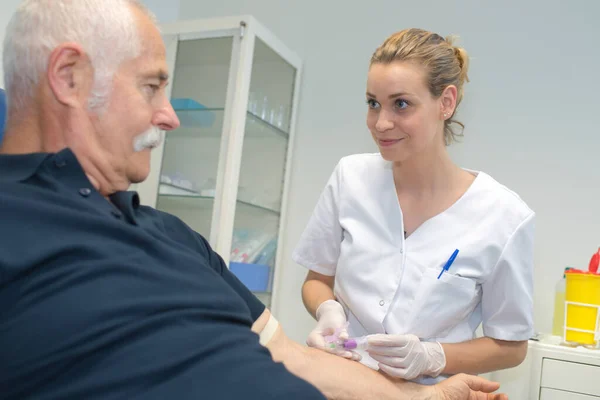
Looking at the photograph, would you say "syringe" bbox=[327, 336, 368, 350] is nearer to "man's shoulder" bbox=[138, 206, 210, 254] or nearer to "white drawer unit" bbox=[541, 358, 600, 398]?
"man's shoulder" bbox=[138, 206, 210, 254]

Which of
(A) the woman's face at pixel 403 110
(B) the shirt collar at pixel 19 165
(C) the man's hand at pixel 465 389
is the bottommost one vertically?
(C) the man's hand at pixel 465 389

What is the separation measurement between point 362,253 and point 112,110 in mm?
859

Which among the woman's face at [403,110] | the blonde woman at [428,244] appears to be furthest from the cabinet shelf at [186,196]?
the woman's face at [403,110]

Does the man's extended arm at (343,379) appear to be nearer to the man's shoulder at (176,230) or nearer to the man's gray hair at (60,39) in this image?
the man's shoulder at (176,230)

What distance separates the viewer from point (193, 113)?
2.90 m

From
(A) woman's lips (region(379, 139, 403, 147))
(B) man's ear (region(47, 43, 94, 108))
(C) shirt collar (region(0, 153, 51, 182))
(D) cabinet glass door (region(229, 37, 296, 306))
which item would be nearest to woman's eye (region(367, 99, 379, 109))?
(A) woman's lips (region(379, 139, 403, 147))

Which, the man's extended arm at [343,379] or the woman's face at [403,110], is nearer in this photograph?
the man's extended arm at [343,379]

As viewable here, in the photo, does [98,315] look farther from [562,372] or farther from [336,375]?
[562,372]

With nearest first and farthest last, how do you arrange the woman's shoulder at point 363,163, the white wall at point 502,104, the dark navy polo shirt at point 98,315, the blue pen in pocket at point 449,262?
the dark navy polo shirt at point 98,315 → the blue pen in pocket at point 449,262 → the woman's shoulder at point 363,163 → the white wall at point 502,104

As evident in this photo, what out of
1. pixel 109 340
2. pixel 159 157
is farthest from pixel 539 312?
pixel 109 340

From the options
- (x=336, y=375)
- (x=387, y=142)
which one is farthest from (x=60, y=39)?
(x=387, y=142)

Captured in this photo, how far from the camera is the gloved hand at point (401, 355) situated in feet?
4.44

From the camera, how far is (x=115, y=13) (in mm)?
991

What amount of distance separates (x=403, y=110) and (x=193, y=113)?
1594 millimetres
